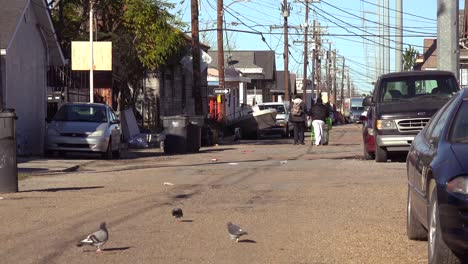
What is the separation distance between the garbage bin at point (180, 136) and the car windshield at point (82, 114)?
11.9 ft

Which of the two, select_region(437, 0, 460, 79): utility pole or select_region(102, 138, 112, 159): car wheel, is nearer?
select_region(437, 0, 460, 79): utility pole

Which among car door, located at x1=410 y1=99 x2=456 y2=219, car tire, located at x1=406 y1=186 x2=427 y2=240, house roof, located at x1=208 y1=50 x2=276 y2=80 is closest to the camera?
car door, located at x1=410 y1=99 x2=456 y2=219

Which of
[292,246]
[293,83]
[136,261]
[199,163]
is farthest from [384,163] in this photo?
[293,83]

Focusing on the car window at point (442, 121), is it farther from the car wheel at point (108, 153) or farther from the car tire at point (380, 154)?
the car wheel at point (108, 153)

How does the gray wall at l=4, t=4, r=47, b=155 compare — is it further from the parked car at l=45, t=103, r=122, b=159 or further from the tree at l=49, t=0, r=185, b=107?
the tree at l=49, t=0, r=185, b=107

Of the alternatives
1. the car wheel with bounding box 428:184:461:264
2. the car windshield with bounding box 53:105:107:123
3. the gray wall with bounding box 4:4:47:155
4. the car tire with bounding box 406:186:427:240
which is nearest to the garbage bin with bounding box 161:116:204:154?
the car windshield with bounding box 53:105:107:123

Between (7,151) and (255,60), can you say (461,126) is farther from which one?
(255,60)

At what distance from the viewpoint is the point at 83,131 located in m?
23.3

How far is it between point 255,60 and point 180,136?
56.2 metres

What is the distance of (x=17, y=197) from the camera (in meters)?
13.6

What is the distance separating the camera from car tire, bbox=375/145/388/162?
1983 cm

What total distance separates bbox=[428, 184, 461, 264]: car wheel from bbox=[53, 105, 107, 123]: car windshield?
58.1ft

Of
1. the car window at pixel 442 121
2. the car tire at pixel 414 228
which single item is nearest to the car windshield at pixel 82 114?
the car tire at pixel 414 228

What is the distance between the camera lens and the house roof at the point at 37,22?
23.1 metres
